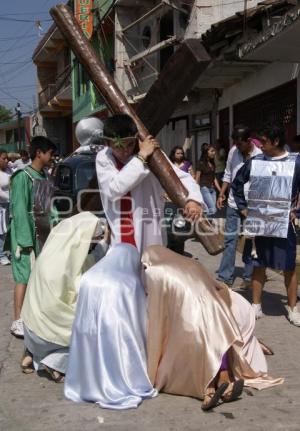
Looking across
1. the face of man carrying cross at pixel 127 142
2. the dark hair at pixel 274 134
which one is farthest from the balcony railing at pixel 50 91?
the face of man carrying cross at pixel 127 142

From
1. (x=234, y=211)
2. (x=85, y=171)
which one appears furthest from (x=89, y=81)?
(x=234, y=211)

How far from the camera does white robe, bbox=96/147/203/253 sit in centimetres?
386

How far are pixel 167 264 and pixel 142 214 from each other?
0.53 metres

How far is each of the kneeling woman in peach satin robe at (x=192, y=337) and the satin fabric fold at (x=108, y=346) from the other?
0.37 feet

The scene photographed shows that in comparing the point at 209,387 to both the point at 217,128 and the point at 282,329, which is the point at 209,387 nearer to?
the point at 282,329

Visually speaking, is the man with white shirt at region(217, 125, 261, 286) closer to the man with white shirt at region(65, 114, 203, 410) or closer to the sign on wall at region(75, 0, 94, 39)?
the man with white shirt at region(65, 114, 203, 410)

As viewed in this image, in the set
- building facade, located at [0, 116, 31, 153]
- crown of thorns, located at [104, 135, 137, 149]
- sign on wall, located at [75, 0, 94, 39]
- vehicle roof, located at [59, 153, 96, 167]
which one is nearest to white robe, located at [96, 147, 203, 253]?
crown of thorns, located at [104, 135, 137, 149]

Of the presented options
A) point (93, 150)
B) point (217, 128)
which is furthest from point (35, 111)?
point (93, 150)

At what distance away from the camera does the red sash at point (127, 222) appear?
161 inches

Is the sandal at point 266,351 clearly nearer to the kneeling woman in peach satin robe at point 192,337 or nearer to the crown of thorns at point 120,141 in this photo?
the kneeling woman in peach satin robe at point 192,337

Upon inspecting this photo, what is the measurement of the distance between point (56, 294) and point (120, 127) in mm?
1223

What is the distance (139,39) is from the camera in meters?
19.5

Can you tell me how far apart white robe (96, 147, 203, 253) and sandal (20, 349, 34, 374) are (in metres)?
1.06

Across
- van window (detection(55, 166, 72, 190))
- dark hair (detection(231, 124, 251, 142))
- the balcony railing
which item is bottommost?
van window (detection(55, 166, 72, 190))
